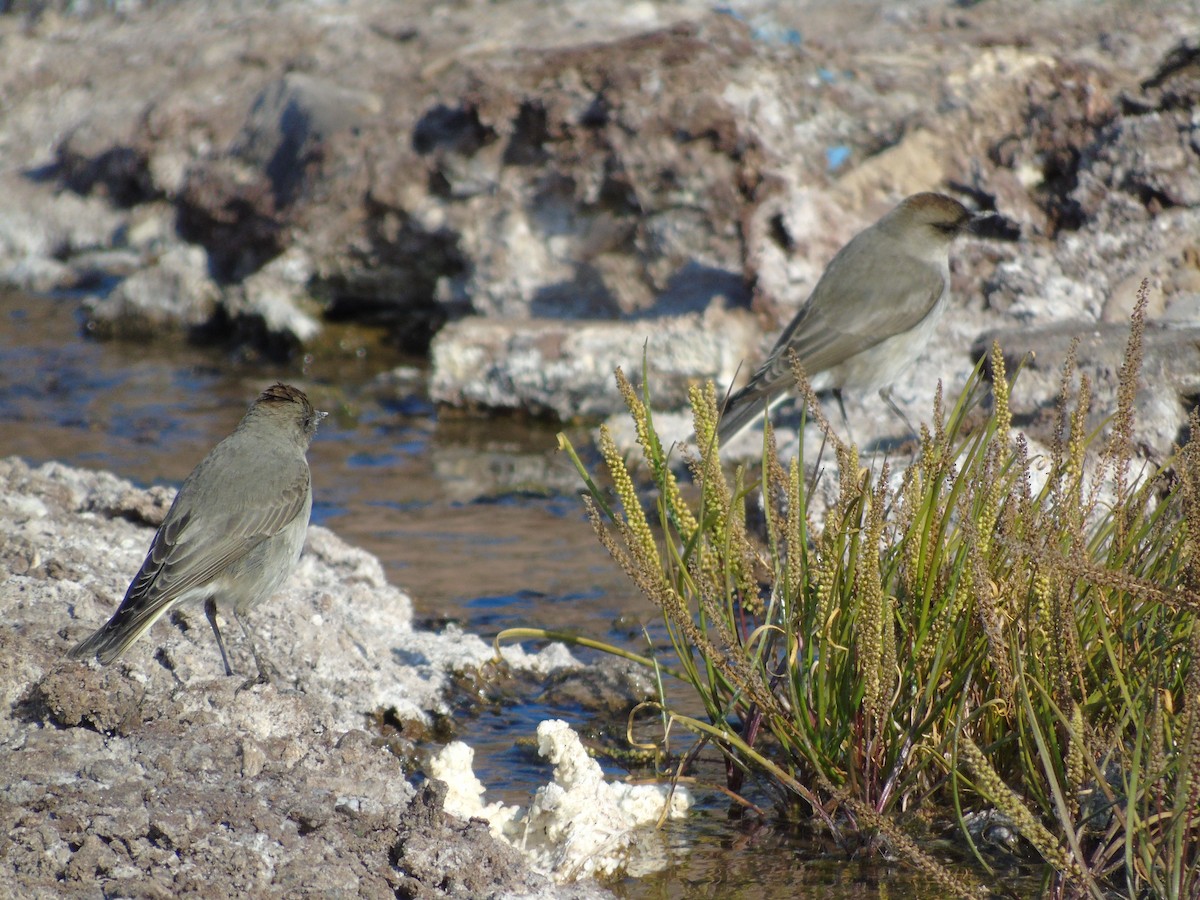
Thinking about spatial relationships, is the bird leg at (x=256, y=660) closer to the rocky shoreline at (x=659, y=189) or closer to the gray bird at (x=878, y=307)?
Answer: the gray bird at (x=878, y=307)

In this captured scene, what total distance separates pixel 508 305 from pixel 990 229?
3529 millimetres

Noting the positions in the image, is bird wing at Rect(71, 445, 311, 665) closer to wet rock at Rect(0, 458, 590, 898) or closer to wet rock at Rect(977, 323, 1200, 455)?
wet rock at Rect(0, 458, 590, 898)

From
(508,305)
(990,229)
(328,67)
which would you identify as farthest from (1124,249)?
(328,67)

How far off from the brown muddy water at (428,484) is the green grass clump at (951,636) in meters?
0.27

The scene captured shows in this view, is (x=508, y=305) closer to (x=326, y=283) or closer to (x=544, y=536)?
(x=326, y=283)

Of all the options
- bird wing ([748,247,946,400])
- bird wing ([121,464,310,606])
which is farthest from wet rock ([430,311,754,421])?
bird wing ([121,464,310,606])

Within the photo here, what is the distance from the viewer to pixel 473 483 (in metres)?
8.38

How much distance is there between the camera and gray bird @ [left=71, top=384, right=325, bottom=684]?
186 inches

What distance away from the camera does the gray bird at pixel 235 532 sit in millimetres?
4719

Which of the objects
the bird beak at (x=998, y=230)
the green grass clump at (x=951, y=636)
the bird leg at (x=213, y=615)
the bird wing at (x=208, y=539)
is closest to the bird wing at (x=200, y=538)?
the bird wing at (x=208, y=539)

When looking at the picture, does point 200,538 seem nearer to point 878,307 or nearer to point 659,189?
point 878,307

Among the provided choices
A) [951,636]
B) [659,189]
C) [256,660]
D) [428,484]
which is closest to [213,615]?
[256,660]

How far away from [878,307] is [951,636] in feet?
12.4

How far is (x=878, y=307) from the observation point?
7.25 metres
